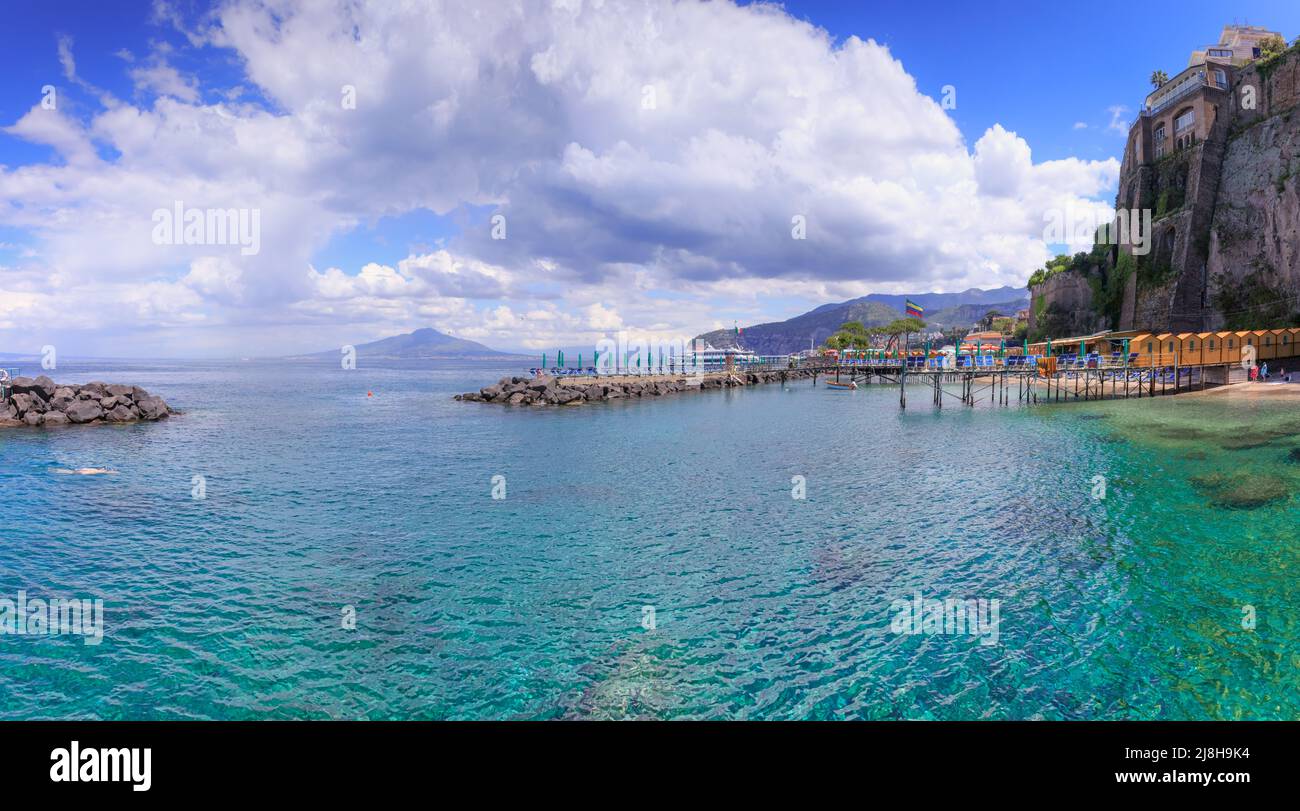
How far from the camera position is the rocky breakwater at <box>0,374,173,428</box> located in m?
49.1

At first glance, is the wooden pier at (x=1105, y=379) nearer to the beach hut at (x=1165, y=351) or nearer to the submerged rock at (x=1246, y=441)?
the beach hut at (x=1165, y=351)

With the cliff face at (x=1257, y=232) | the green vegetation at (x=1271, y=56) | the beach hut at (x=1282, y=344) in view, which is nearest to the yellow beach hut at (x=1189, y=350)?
the beach hut at (x=1282, y=344)

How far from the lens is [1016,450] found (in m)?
37.1

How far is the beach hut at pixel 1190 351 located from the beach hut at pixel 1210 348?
0.74 feet

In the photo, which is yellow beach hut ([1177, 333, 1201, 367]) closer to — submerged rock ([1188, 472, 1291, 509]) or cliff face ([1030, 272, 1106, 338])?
cliff face ([1030, 272, 1106, 338])

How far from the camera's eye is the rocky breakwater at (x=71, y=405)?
49.1 metres

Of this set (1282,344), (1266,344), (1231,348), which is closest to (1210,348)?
(1231,348)

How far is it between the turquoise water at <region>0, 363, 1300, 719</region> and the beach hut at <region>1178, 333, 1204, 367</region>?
3356 centimetres

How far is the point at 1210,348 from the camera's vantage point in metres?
62.9

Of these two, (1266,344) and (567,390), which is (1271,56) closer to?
(1266,344)

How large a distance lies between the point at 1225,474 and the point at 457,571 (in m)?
31.8
